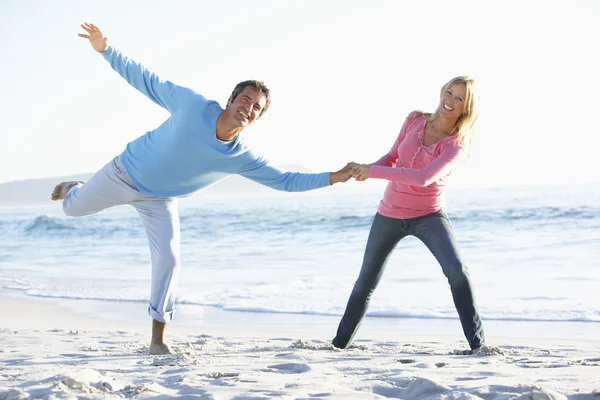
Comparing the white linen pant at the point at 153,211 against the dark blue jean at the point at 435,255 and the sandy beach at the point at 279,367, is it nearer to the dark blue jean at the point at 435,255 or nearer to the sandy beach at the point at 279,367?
the sandy beach at the point at 279,367

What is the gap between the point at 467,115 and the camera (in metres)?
4.27

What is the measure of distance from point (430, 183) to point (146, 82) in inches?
73.1

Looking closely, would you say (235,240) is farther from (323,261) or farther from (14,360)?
(14,360)

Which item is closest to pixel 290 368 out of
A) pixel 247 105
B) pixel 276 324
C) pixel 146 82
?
Answer: pixel 247 105

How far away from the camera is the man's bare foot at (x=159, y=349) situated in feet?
15.1

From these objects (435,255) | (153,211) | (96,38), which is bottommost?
(435,255)

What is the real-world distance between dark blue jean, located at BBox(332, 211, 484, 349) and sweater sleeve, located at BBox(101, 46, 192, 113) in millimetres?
1492

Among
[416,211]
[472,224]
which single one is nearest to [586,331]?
[416,211]

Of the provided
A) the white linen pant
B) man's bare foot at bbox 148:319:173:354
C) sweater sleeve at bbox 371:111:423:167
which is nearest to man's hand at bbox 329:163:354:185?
sweater sleeve at bbox 371:111:423:167

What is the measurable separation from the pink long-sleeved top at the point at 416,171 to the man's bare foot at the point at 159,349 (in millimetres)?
1659

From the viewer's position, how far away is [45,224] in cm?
2364

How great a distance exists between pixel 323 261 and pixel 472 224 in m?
8.63

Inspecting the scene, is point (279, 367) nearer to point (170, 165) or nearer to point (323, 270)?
point (170, 165)

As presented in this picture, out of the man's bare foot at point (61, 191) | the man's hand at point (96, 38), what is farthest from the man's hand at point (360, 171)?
the man's bare foot at point (61, 191)
